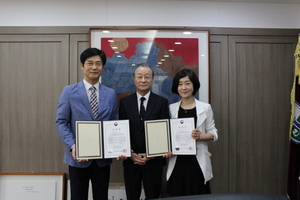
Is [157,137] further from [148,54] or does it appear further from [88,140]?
[148,54]

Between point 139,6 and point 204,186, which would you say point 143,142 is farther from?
point 139,6

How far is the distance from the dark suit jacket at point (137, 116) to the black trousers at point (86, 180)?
210 mm

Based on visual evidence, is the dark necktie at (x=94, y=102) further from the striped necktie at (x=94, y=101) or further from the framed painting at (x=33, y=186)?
the framed painting at (x=33, y=186)

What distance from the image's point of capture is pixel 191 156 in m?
1.79

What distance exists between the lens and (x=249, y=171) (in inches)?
93.4

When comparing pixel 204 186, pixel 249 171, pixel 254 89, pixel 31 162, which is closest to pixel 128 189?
pixel 204 186

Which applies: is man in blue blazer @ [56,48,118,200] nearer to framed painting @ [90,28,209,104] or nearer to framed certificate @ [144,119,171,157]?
framed certificate @ [144,119,171,157]

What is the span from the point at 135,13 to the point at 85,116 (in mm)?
1246

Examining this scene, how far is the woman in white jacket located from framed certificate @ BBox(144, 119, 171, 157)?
0.13 metres

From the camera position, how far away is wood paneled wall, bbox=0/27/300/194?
2.31 metres

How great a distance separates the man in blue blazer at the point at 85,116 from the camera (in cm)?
171

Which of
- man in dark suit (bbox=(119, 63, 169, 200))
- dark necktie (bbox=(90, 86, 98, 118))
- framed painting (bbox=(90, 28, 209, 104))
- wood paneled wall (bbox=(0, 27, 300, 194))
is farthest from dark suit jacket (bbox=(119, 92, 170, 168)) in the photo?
wood paneled wall (bbox=(0, 27, 300, 194))

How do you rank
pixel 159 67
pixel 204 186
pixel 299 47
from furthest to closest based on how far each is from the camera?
1. pixel 159 67
2. pixel 299 47
3. pixel 204 186

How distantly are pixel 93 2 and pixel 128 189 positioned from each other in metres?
1.85
